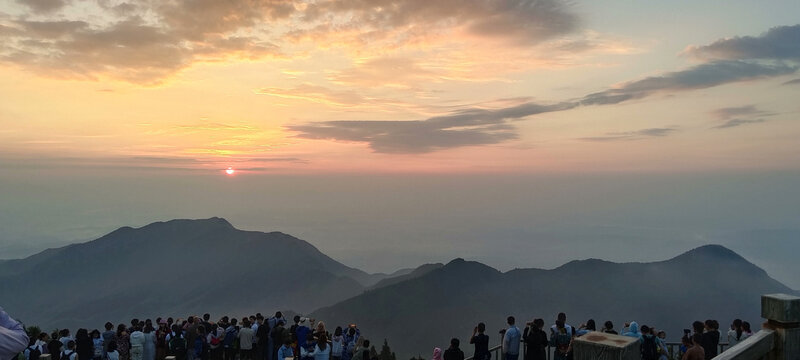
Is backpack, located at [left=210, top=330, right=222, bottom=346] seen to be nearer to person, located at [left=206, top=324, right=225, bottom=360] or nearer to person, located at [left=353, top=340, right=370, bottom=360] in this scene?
person, located at [left=206, top=324, right=225, bottom=360]

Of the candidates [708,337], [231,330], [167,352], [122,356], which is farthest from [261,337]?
[708,337]

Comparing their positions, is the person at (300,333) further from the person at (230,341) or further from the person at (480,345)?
the person at (480,345)

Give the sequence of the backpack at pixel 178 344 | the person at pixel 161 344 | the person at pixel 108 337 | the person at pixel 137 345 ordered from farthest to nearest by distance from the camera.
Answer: the person at pixel 161 344 → the person at pixel 108 337 → the backpack at pixel 178 344 → the person at pixel 137 345

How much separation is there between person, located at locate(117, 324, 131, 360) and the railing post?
15916 mm

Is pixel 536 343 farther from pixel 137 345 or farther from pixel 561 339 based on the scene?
pixel 137 345

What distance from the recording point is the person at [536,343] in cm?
1270

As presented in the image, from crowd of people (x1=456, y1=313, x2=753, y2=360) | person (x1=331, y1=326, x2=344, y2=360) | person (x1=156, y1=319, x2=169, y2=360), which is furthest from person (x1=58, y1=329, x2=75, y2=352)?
crowd of people (x1=456, y1=313, x2=753, y2=360)

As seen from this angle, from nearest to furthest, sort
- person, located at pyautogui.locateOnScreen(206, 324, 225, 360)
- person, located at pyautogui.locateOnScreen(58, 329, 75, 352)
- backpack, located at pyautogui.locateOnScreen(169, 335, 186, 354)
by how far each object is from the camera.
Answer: person, located at pyautogui.locateOnScreen(58, 329, 75, 352)
backpack, located at pyautogui.locateOnScreen(169, 335, 186, 354)
person, located at pyautogui.locateOnScreen(206, 324, 225, 360)

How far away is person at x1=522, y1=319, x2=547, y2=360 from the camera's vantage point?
1270cm

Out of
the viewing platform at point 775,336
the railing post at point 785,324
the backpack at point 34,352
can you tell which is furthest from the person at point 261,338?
the railing post at point 785,324

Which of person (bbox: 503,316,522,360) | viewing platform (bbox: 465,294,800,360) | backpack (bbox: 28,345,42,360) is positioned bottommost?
backpack (bbox: 28,345,42,360)

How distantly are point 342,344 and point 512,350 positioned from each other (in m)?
4.79

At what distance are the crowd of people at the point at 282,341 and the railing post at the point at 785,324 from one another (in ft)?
14.1

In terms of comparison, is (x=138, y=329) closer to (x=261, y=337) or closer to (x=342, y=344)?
(x=261, y=337)
